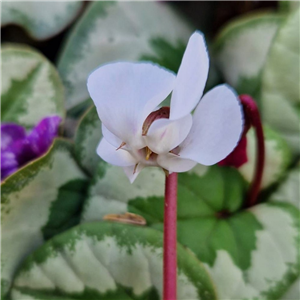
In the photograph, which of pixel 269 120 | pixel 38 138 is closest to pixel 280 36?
pixel 269 120

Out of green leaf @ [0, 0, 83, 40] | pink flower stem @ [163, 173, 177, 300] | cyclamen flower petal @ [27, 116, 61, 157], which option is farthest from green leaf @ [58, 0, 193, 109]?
pink flower stem @ [163, 173, 177, 300]

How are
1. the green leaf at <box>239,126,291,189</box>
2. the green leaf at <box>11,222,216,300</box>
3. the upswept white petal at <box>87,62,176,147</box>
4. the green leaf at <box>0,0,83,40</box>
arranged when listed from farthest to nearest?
the green leaf at <box>0,0,83,40</box>, the green leaf at <box>239,126,291,189</box>, the green leaf at <box>11,222,216,300</box>, the upswept white petal at <box>87,62,176,147</box>

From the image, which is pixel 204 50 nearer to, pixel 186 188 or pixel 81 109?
pixel 186 188

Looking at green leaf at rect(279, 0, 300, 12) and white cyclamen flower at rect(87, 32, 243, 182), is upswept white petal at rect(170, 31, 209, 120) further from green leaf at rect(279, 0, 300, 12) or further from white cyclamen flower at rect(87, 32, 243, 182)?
green leaf at rect(279, 0, 300, 12)

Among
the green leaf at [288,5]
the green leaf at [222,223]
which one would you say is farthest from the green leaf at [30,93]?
the green leaf at [288,5]

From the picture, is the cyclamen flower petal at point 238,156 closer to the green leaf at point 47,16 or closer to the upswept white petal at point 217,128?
the upswept white petal at point 217,128

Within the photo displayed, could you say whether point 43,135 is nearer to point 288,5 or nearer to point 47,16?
point 47,16
